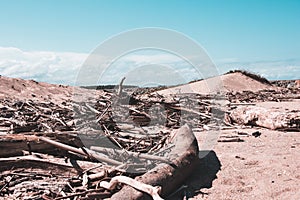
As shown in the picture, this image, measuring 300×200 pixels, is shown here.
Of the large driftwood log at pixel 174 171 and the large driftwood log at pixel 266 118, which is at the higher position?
the large driftwood log at pixel 174 171

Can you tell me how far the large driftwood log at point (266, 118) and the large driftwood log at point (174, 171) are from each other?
11.6 ft

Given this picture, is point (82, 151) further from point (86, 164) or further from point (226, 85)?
point (226, 85)

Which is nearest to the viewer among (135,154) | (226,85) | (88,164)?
(88,164)

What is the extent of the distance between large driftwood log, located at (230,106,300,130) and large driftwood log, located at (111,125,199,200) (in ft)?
11.6

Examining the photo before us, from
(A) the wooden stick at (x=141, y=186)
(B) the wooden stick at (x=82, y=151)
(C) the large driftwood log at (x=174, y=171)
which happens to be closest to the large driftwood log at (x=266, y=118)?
(C) the large driftwood log at (x=174, y=171)

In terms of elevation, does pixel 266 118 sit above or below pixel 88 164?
below

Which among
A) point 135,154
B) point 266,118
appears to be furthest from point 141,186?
point 266,118

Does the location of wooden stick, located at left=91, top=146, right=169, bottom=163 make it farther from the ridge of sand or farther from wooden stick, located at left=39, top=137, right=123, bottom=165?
the ridge of sand

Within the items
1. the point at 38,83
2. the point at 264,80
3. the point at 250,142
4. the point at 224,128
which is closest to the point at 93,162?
the point at 250,142

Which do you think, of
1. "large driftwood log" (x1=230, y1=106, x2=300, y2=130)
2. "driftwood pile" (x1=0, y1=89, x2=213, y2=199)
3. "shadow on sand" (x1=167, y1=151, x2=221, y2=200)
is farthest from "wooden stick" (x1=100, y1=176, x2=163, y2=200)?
"large driftwood log" (x1=230, y1=106, x2=300, y2=130)

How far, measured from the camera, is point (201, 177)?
15.6 ft

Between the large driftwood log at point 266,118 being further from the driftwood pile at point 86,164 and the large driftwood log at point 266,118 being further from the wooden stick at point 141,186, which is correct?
the wooden stick at point 141,186

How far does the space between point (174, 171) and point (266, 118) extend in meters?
5.06

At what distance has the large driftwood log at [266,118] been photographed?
25.8 ft
